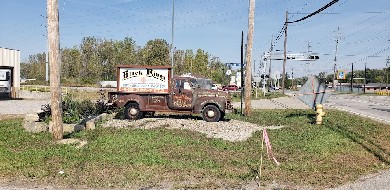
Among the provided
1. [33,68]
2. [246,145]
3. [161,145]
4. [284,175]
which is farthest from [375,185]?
[33,68]

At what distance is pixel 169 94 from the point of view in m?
16.5

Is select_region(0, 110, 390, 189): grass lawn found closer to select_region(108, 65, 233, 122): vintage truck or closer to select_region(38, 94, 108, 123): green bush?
select_region(38, 94, 108, 123): green bush

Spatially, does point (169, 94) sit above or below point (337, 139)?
above

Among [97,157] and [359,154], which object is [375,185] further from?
[97,157]

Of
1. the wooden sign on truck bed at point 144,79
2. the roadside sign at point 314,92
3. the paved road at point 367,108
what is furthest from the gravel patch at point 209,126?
the paved road at point 367,108

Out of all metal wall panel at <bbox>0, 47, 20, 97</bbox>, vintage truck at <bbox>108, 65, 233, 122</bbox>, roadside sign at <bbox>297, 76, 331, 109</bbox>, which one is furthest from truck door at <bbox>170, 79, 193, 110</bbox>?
metal wall panel at <bbox>0, 47, 20, 97</bbox>

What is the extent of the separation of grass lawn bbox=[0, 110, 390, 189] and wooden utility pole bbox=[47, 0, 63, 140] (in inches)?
24.6

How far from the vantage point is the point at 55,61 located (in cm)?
1130

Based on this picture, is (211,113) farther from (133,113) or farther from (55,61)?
(55,61)

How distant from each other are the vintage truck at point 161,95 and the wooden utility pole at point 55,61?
5351mm

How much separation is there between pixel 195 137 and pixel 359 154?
5.05 metres

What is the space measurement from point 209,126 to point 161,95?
10.1ft

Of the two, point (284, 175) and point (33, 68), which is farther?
point (33, 68)

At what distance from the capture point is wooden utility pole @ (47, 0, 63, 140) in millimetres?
11266
